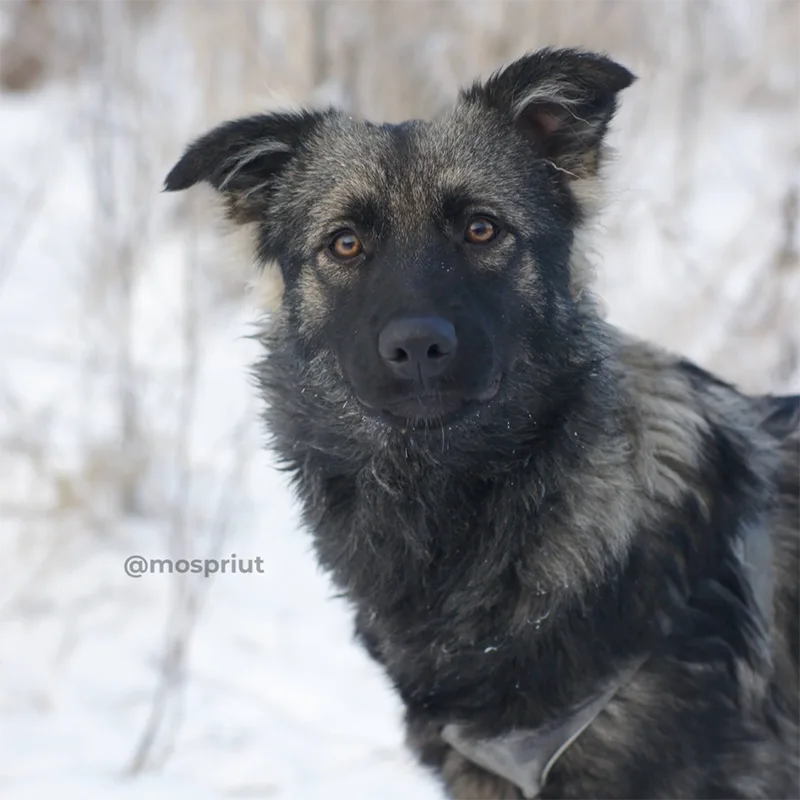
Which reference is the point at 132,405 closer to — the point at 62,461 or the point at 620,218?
the point at 62,461

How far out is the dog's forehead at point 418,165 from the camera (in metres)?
2.94

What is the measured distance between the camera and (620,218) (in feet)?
21.8

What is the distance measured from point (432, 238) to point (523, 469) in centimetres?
71

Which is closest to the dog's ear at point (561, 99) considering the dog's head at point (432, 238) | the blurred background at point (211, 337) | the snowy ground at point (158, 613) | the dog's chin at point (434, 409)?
the dog's head at point (432, 238)

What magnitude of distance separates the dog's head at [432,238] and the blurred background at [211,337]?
0.28m

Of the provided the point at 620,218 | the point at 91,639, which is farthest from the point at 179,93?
the point at 91,639

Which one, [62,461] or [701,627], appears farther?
[62,461]

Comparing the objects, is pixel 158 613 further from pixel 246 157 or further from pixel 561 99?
pixel 561 99

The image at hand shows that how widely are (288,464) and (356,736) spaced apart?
1.79 m

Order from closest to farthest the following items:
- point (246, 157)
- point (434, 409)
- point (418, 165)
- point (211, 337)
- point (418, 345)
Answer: point (418, 345), point (434, 409), point (418, 165), point (246, 157), point (211, 337)

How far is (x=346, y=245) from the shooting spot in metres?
3.02

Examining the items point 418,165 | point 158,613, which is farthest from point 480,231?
point 158,613

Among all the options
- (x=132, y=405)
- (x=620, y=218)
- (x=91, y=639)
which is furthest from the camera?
(x=620, y=218)

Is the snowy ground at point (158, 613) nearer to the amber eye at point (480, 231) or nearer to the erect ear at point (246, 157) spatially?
the erect ear at point (246, 157)
